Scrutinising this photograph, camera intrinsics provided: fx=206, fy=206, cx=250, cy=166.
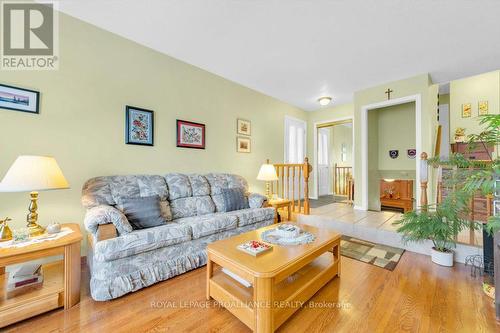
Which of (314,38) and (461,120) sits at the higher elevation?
→ (314,38)

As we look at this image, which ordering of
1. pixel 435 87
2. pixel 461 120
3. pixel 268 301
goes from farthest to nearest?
1. pixel 461 120
2. pixel 435 87
3. pixel 268 301

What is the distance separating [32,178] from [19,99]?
40.0 inches

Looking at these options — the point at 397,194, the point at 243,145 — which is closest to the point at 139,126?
the point at 243,145

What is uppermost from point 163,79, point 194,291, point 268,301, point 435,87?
point 435,87

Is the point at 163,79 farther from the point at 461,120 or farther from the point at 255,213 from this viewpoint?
the point at 461,120

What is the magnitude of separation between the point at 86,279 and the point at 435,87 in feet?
19.5

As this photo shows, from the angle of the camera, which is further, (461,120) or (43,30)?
(461,120)

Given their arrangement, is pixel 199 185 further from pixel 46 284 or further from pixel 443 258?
pixel 443 258

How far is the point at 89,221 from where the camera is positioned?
1.76m

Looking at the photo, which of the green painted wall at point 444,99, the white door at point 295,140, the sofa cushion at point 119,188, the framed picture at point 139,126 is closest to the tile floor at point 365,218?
the white door at point 295,140

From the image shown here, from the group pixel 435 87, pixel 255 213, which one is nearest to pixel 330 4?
pixel 255 213

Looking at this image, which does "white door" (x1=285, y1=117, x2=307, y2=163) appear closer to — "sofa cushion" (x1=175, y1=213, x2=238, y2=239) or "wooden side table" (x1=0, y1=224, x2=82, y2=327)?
"sofa cushion" (x1=175, y1=213, x2=238, y2=239)

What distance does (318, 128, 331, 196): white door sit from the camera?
6.12 meters

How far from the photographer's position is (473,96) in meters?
4.13
